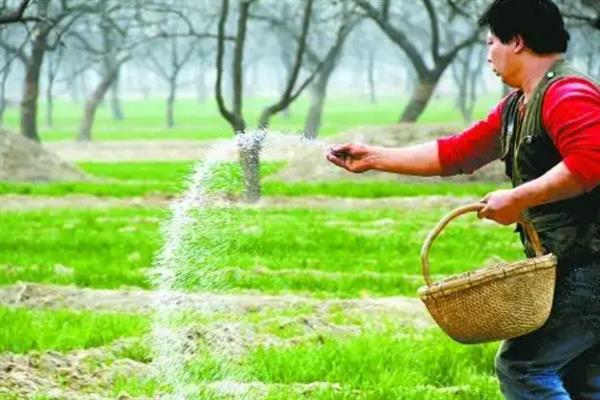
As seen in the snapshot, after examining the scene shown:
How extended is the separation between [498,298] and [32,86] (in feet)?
103

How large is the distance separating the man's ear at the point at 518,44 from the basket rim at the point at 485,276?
28.7 inches

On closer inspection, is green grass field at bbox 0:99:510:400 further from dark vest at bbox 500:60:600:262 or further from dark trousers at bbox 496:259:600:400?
dark vest at bbox 500:60:600:262

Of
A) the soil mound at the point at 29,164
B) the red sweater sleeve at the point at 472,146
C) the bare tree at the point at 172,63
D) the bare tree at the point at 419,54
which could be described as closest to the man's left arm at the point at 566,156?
the red sweater sleeve at the point at 472,146

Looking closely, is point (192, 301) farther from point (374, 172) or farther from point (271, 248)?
point (374, 172)

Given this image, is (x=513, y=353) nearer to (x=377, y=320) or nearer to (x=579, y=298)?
(x=579, y=298)

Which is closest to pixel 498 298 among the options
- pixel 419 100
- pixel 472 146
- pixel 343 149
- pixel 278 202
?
pixel 472 146

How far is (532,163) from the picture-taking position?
14.6ft

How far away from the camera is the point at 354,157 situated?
5051 mm

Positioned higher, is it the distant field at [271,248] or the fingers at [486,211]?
the fingers at [486,211]

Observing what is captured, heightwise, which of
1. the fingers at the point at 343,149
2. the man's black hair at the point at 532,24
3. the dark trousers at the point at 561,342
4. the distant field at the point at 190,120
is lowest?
the distant field at the point at 190,120

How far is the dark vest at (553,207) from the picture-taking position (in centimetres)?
437

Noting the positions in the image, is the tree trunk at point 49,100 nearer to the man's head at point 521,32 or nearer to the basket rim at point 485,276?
the man's head at point 521,32

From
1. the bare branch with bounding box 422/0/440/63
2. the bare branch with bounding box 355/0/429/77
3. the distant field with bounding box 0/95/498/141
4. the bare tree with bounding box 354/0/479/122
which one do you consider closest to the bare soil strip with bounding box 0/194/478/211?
the bare branch with bounding box 422/0/440/63

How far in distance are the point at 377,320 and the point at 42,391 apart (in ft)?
11.0
